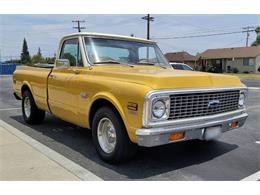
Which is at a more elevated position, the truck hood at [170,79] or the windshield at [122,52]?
the windshield at [122,52]

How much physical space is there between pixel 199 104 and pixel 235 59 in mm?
59640

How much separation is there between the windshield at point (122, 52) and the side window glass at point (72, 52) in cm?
23

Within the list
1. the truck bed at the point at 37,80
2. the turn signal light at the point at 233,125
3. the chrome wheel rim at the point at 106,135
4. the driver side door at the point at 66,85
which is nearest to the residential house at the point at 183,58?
the truck bed at the point at 37,80

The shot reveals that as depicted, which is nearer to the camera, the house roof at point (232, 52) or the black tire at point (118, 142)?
the black tire at point (118, 142)

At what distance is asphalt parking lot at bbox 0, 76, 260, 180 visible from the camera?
440cm

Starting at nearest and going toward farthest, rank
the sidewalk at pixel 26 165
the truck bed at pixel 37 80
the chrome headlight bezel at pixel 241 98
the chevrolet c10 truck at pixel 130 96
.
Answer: the chevrolet c10 truck at pixel 130 96 → the sidewalk at pixel 26 165 → the chrome headlight bezel at pixel 241 98 → the truck bed at pixel 37 80

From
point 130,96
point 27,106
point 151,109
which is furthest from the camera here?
point 27,106

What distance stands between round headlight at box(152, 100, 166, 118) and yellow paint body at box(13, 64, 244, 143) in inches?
6.7

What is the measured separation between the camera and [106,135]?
486 centimetres

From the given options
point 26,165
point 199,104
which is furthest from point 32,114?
point 199,104

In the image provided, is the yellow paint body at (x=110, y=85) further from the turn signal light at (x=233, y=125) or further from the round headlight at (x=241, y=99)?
the turn signal light at (x=233, y=125)

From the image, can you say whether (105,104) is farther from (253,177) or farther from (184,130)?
(253,177)

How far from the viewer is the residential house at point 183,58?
6912 cm

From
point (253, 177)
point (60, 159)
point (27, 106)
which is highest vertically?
point (27, 106)
